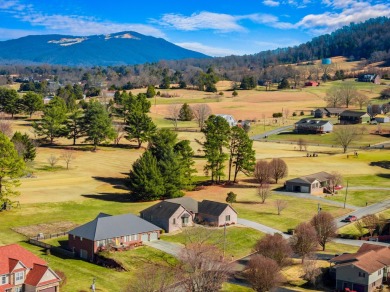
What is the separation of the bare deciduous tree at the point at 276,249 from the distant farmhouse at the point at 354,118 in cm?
11054

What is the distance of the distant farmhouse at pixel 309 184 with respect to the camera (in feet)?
279

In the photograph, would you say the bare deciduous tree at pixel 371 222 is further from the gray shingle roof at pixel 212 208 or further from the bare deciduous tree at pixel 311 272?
the gray shingle roof at pixel 212 208

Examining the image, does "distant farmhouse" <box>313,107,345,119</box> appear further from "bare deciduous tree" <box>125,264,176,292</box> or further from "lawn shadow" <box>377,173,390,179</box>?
"bare deciduous tree" <box>125,264,176,292</box>

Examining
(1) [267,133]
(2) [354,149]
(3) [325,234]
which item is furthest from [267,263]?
(1) [267,133]

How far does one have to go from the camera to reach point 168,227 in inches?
2494

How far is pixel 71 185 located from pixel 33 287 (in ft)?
137

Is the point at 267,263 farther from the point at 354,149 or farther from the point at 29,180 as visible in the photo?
the point at 354,149

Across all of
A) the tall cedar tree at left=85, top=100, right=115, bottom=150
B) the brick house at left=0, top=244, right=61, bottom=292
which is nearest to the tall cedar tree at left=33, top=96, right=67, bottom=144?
the tall cedar tree at left=85, top=100, right=115, bottom=150

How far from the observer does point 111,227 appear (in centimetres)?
5678

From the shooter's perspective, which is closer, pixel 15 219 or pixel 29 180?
pixel 15 219

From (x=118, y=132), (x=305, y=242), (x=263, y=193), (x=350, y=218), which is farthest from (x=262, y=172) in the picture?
(x=118, y=132)

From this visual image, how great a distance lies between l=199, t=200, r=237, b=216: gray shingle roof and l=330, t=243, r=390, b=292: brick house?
17756mm

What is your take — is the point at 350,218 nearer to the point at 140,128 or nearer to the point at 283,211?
the point at 283,211

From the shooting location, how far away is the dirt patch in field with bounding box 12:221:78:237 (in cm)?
5931
